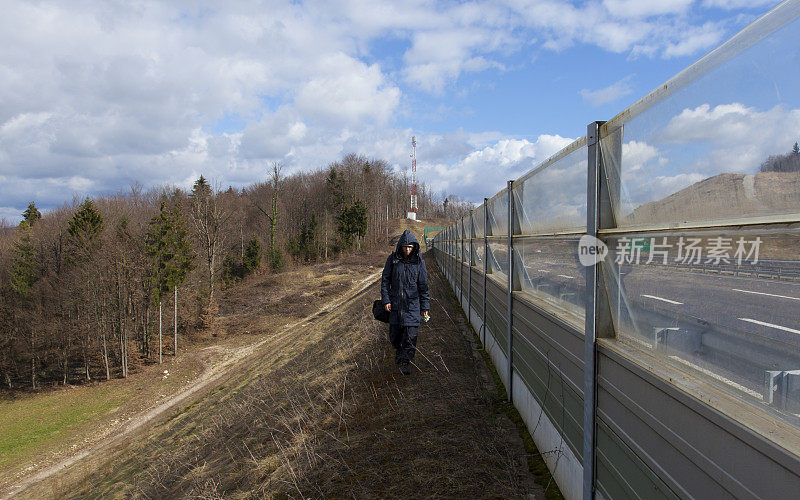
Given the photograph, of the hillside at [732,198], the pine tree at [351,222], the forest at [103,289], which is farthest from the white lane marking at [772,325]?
the pine tree at [351,222]

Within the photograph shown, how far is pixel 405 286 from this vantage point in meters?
6.03

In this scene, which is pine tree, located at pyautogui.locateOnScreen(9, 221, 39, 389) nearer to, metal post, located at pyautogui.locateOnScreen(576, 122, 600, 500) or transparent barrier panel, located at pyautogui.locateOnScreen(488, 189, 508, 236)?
transparent barrier panel, located at pyautogui.locateOnScreen(488, 189, 508, 236)

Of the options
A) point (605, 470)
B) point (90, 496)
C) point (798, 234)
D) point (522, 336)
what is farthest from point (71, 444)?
point (798, 234)

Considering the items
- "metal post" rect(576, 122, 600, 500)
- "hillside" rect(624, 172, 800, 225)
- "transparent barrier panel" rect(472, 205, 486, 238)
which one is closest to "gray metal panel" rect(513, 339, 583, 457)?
"metal post" rect(576, 122, 600, 500)

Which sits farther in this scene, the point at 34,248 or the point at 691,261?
the point at 34,248

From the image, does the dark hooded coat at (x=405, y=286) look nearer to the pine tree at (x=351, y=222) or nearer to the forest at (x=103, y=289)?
the forest at (x=103, y=289)

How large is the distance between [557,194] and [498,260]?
270 cm

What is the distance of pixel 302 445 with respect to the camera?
484 cm

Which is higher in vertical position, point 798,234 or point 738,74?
point 738,74

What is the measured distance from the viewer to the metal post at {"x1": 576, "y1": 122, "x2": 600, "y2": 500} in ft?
7.81

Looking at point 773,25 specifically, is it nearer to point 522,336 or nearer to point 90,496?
point 522,336

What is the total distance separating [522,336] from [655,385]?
8.21ft

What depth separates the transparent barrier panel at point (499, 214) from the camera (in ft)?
17.4

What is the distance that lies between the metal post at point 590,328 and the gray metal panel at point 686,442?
106 millimetres
